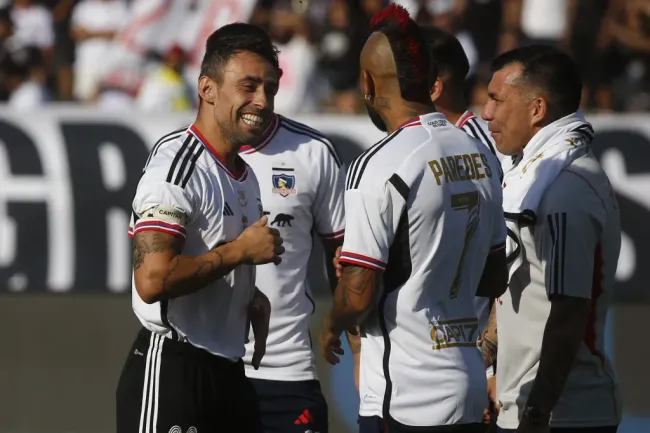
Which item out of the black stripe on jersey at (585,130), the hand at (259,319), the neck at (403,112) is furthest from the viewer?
the hand at (259,319)

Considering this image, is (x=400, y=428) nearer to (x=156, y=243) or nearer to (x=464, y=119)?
(x=156, y=243)

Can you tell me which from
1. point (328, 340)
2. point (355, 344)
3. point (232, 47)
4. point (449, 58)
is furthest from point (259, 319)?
point (449, 58)

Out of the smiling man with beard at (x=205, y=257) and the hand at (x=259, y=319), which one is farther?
the hand at (x=259, y=319)

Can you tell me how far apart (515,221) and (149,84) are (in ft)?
25.1

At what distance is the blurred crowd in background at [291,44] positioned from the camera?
1163cm

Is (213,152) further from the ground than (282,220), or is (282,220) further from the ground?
(213,152)

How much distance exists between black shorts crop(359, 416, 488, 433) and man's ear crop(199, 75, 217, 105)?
1463 millimetres

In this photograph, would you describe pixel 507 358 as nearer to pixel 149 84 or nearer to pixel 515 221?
pixel 515 221

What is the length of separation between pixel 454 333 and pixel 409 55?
108cm

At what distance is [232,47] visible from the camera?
16.7 feet

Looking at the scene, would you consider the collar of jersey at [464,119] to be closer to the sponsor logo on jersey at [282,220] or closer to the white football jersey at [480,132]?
the white football jersey at [480,132]

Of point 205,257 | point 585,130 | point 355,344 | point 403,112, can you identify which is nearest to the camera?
point 205,257

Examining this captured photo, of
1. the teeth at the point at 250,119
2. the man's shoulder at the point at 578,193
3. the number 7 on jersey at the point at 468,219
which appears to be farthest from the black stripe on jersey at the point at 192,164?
the man's shoulder at the point at 578,193

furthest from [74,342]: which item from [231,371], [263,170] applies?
[231,371]
